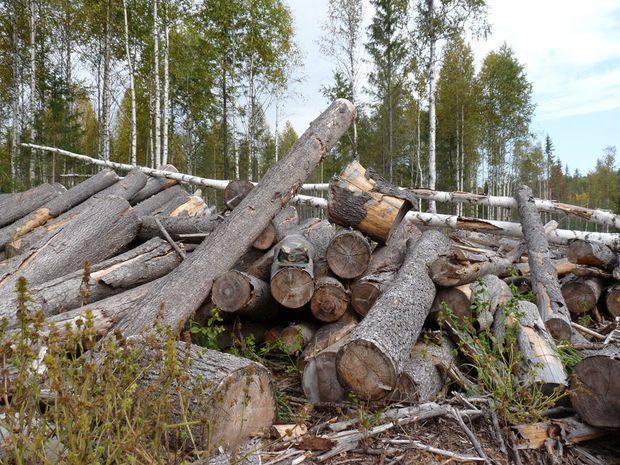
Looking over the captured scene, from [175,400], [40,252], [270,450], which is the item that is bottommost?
[270,450]

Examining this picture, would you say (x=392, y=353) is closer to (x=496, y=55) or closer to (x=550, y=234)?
(x=550, y=234)

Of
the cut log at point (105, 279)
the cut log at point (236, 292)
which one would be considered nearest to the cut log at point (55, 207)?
the cut log at point (105, 279)

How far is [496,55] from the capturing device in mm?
26172

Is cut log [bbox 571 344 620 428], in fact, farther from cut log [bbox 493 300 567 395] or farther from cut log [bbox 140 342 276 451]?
cut log [bbox 140 342 276 451]

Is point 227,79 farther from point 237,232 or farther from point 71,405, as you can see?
point 71,405

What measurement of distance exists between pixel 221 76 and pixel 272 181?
15.5m

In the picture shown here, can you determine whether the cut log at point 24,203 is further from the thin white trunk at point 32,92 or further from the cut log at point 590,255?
the thin white trunk at point 32,92

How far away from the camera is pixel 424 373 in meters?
3.24

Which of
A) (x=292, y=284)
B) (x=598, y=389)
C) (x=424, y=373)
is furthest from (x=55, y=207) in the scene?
(x=598, y=389)

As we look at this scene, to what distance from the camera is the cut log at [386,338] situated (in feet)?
9.35

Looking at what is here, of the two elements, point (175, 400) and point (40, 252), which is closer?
→ point (175, 400)

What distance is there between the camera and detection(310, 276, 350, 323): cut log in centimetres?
391

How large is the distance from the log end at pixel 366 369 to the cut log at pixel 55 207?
593 cm

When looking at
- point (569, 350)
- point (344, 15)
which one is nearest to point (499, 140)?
point (344, 15)
